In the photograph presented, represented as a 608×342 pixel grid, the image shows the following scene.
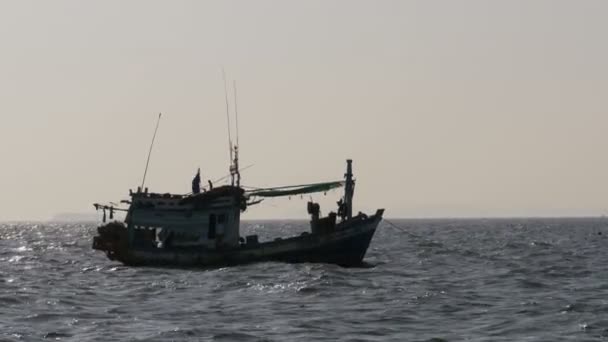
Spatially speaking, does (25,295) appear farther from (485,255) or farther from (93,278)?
Answer: (485,255)

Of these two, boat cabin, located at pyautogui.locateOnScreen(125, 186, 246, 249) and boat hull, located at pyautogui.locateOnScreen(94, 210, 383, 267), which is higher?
boat cabin, located at pyautogui.locateOnScreen(125, 186, 246, 249)

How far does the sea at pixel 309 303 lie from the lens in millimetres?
25922

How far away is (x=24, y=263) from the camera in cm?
5822

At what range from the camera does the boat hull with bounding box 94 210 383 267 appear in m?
47.7

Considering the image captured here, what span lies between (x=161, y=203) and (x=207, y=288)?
12.8 meters

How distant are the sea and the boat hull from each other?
0.87 m

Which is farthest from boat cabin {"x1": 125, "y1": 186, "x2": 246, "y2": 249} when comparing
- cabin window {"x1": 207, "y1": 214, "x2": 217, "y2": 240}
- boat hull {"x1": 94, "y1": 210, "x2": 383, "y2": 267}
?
boat hull {"x1": 94, "y1": 210, "x2": 383, "y2": 267}

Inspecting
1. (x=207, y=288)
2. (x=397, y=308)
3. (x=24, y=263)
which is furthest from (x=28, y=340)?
(x=24, y=263)

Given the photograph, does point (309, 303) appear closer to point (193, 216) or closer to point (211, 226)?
point (211, 226)

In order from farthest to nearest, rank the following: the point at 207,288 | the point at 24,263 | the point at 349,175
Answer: the point at 24,263
the point at 349,175
the point at 207,288

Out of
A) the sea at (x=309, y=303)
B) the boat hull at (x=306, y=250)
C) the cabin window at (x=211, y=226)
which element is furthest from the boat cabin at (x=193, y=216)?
the sea at (x=309, y=303)

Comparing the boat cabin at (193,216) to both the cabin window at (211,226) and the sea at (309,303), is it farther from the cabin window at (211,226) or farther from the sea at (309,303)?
the sea at (309,303)

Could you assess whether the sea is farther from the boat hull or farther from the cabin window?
the cabin window

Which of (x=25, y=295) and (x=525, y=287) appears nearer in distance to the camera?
(x=25, y=295)
